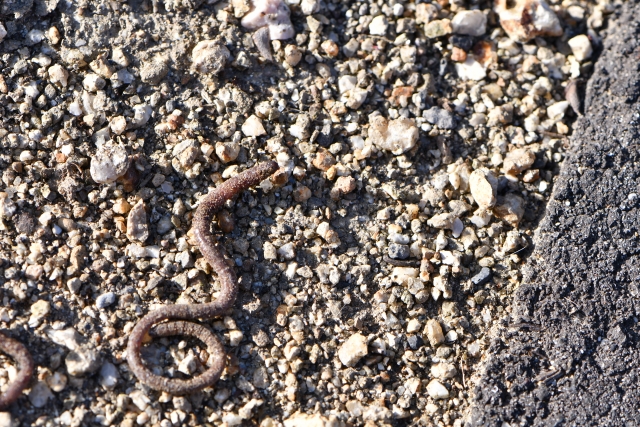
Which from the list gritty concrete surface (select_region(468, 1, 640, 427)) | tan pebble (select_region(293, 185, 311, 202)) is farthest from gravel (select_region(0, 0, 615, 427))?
gritty concrete surface (select_region(468, 1, 640, 427))

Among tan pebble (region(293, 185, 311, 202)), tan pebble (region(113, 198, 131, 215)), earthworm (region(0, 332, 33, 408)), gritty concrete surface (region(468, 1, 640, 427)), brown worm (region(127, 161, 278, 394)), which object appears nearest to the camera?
earthworm (region(0, 332, 33, 408))

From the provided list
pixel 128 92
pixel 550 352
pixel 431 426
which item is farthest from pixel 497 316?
pixel 128 92

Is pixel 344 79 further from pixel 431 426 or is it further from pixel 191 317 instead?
pixel 431 426

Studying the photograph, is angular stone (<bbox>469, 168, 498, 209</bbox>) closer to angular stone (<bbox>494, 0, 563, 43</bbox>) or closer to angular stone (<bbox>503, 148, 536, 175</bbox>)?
angular stone (<bbox>503, 148, 536, 175</bbox>)

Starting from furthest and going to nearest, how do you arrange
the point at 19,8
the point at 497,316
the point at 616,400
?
the point at 19,8 → the point at 497,316 → the point at 616,400

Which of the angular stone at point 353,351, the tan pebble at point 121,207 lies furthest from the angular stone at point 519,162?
the tan pebble at point 121,207

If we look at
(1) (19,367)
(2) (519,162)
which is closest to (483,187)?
(2) (519,162)
